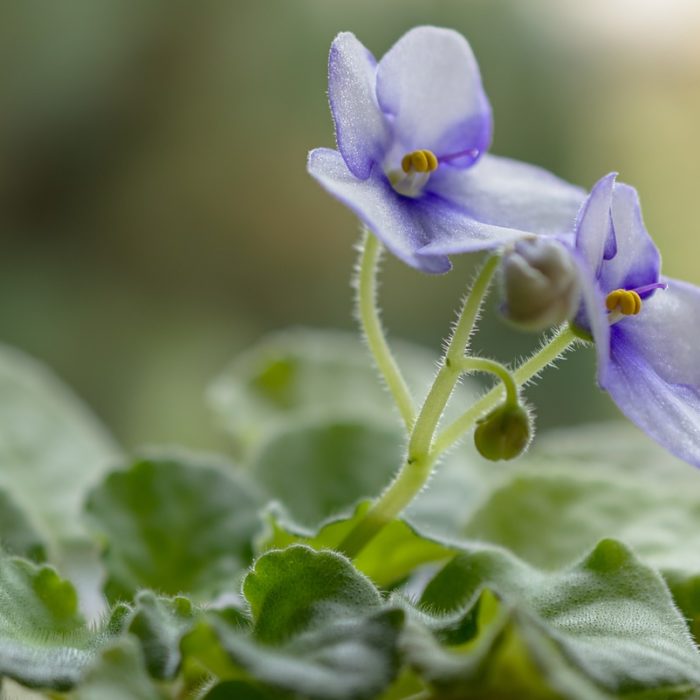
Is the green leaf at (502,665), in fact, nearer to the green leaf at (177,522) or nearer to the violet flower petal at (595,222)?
the violet flower petal at (595,222)

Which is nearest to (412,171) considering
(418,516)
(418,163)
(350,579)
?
Answer: (418,163)

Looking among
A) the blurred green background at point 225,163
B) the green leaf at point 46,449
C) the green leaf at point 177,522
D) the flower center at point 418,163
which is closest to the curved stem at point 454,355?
the flower center at point 418,163

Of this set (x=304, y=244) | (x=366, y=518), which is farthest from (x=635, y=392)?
(x=304, y=244)

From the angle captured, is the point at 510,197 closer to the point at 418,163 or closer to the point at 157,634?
the point at 418,163

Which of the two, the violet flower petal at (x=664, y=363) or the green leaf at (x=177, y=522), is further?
the green leaf at (x=177, y=522)

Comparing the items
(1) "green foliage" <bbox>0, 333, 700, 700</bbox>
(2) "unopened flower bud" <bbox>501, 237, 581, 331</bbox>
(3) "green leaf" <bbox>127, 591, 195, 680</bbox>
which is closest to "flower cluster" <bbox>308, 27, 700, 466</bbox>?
(2) "unopened flower bud" <bbox>501, 237, 581, 331</bbox>

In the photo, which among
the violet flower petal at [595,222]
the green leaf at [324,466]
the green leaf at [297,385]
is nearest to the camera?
the violet flower petal at [595,222]

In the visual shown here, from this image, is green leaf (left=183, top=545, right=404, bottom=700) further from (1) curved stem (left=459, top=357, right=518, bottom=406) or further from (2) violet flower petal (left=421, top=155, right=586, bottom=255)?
(2) violet flower petal (left=421, top=155, right=586, bottom=255)
